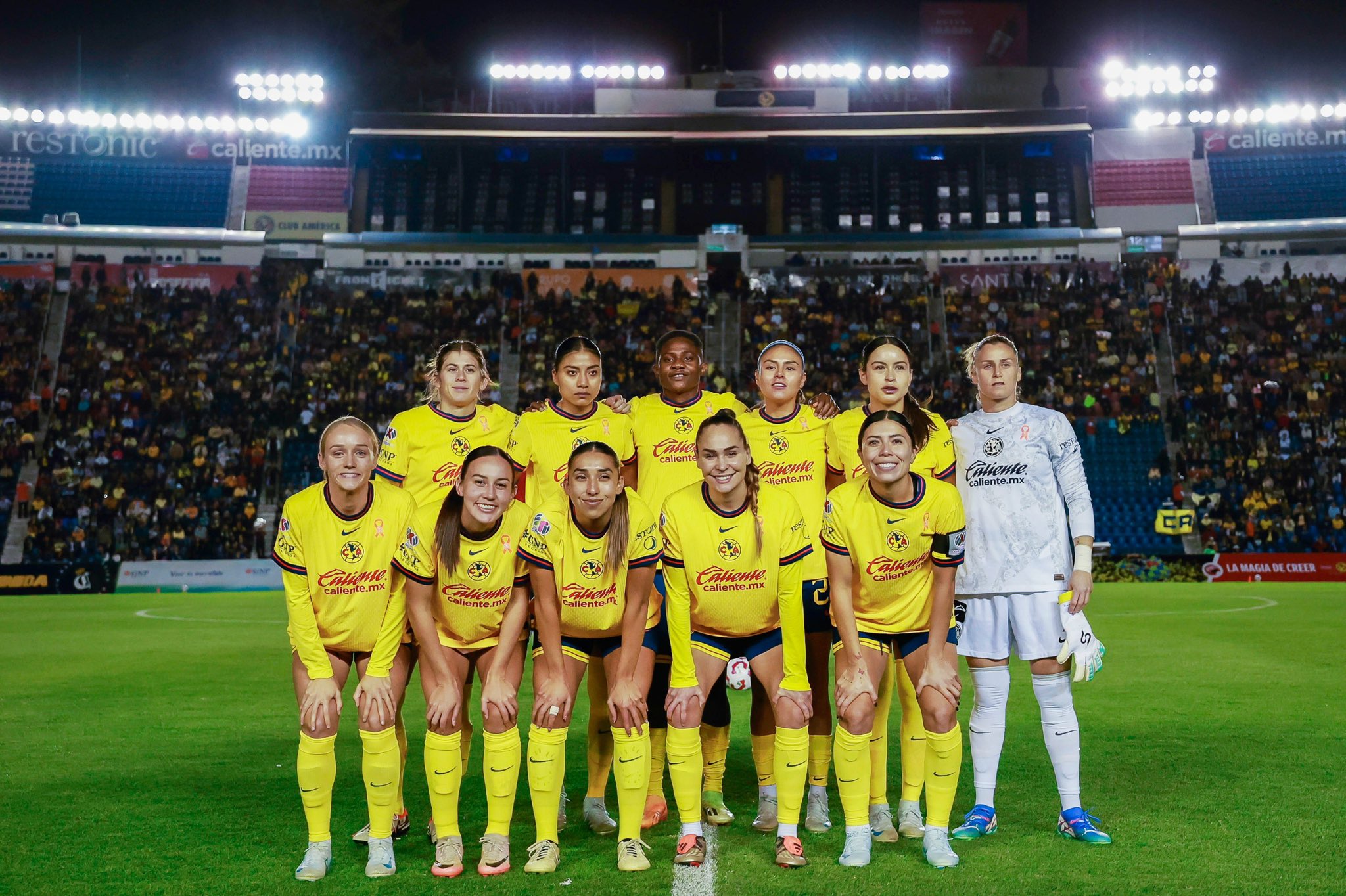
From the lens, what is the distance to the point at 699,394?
6605 mm

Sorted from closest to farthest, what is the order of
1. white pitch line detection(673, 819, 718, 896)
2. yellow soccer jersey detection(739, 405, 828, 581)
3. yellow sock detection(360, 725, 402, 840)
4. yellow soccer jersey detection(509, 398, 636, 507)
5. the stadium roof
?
white pitch line detection(673, 819, 718, 896) < yellow sock detection(360, 725, 402, 840) < yellow soccer jersey detection(739, 405, 828, 581) < yellow soccer jersey detection(509, 398, 636, 507) < the stadium roof

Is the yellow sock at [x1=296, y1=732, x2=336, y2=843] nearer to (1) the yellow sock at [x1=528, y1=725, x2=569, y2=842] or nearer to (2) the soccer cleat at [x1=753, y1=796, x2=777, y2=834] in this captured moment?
(1) the yellow sock at [x1=528, y1=725, x2=569, y2=842]

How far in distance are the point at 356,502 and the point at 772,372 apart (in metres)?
2.34

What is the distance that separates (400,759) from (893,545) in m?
2.59

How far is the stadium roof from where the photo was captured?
35.1m

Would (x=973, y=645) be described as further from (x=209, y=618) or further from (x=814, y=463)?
(x=209, y=618)

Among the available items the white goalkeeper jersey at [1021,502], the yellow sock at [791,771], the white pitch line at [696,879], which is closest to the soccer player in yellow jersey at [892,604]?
the yellow sock at [791,771]

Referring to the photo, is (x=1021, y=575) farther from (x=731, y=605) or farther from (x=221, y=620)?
(x=221, y=620)

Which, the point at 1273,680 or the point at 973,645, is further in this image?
the point at 1273,680

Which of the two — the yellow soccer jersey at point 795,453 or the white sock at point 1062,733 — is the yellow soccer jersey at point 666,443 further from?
the white sock at point 1062,733

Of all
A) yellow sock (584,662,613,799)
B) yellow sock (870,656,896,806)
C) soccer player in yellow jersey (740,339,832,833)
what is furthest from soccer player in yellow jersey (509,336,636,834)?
yellow sock (870,656,896,806)

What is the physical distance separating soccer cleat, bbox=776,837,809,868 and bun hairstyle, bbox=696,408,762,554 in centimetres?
133

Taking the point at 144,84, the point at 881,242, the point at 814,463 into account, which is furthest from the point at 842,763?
the point at 144,84

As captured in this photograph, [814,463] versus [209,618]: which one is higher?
[814,463]
